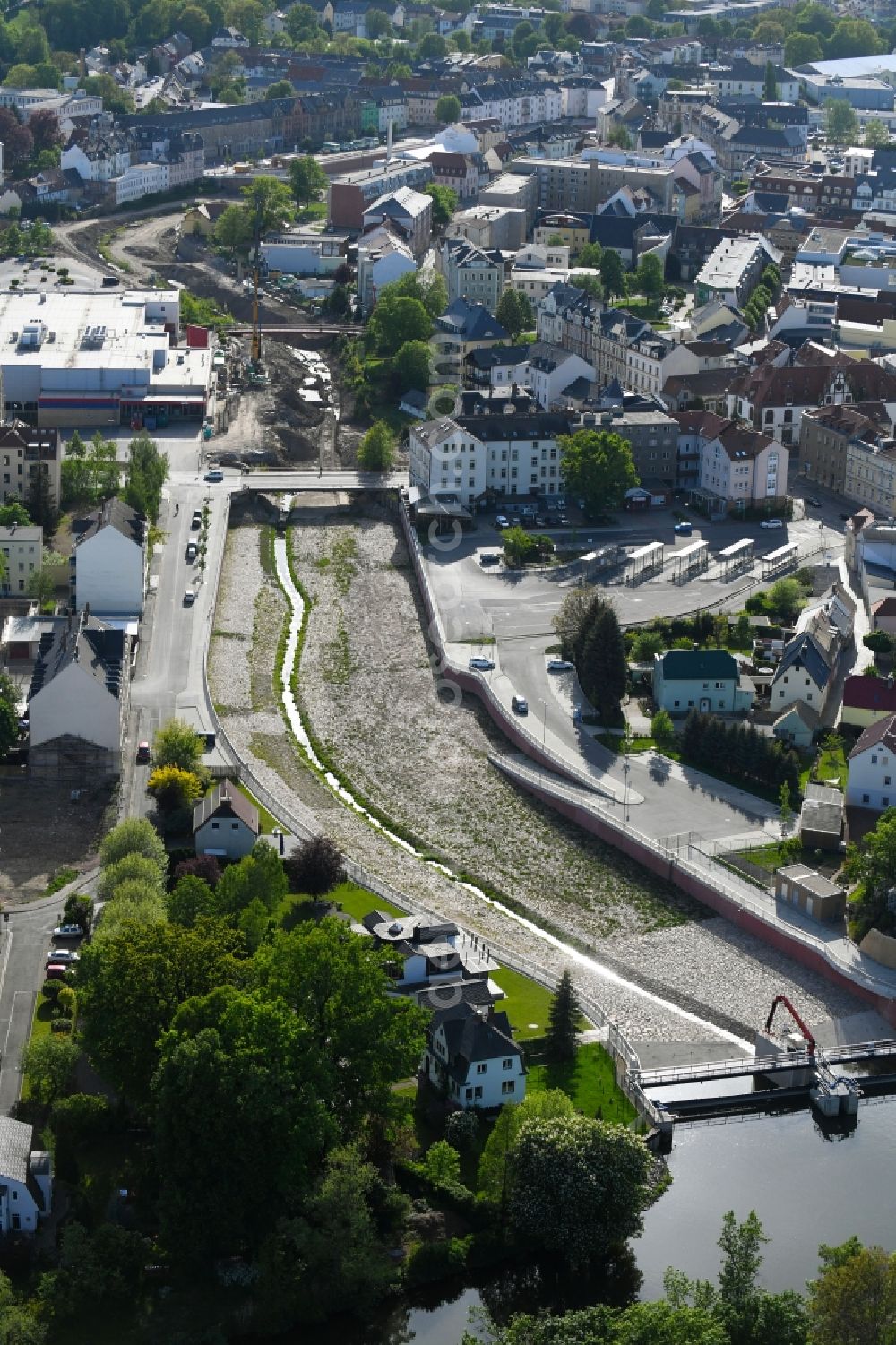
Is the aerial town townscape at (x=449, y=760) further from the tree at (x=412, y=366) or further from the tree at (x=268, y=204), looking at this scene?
the tree at (x=268, y=204)

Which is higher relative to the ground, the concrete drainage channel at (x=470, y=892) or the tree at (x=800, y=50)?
the tree at (x=800, y=50)

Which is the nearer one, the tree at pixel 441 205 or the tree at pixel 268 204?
the tree at pixel 268 204

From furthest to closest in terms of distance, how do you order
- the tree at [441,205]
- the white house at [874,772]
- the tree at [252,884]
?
the tree at [441,205], the white house at [874,772], the tree at [252,884]

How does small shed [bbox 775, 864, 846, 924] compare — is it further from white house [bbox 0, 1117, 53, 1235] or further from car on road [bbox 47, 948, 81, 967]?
white house [bbox 0, 1117, 53, 1235]

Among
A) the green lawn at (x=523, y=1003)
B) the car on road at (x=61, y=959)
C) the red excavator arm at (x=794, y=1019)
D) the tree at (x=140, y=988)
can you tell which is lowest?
the red excavator arm at (x=794, y=1019)

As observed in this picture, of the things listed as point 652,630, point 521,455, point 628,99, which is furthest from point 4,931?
point 628,99

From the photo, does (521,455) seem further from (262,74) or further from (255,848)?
(262,74)

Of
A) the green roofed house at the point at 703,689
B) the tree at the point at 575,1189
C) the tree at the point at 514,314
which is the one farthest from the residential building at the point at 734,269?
the tree at the point at 575,1189

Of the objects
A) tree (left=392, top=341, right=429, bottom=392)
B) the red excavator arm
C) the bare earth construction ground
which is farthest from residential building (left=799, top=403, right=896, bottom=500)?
the red excavator arm
